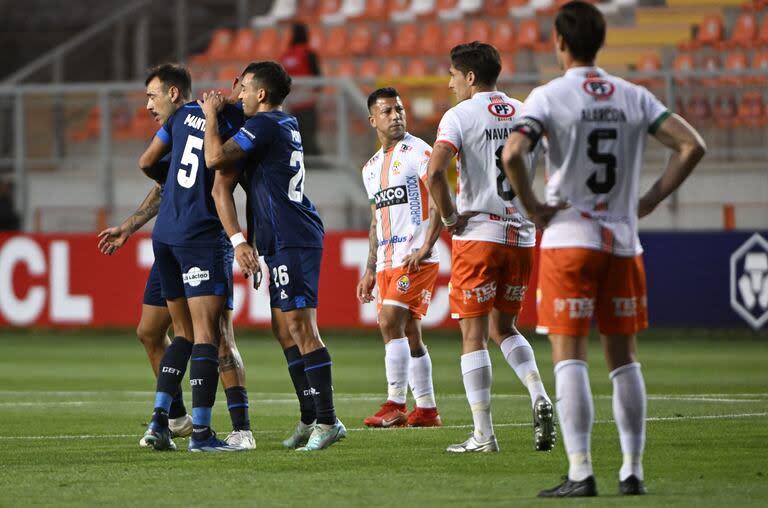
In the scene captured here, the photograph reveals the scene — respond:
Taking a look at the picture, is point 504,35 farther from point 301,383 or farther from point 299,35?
point 301,383

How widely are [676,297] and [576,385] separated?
12175mm

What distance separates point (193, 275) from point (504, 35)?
16135 mm

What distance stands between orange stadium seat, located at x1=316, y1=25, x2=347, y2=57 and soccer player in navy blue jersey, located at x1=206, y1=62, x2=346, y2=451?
1676 cm

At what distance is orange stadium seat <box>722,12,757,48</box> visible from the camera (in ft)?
70.2

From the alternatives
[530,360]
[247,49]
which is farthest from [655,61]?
[530,360]

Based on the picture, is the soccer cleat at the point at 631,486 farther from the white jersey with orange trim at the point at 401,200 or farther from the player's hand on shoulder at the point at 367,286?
the player's hand on shoulder at the point at 367,286

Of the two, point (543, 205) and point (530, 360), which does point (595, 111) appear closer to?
point (543, 205)

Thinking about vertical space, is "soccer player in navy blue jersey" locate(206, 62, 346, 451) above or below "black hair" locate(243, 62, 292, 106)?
below

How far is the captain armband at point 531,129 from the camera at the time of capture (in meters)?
6.45

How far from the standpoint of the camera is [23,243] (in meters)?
19.9

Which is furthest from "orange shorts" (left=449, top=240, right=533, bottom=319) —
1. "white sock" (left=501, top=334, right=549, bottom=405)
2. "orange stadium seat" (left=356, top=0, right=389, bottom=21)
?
"orange stadium seat" (left=356, top=0, right=389, bottom=21)

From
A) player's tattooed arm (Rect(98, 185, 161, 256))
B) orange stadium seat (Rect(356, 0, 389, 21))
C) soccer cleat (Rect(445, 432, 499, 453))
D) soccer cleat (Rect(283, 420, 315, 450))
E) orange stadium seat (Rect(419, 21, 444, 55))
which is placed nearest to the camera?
soccer cleat (Rect(445, 432, 499, 453))

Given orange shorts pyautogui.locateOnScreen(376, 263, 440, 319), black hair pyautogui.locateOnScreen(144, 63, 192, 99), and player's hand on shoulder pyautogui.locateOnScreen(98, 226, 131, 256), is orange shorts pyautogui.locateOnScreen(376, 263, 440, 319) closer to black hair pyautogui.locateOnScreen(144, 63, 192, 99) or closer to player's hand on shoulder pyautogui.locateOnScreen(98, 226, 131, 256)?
player's hand on shoulder pyautogui.locateOnScreen(98, 226, 131, 256)

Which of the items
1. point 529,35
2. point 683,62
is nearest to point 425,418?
point 683,62
